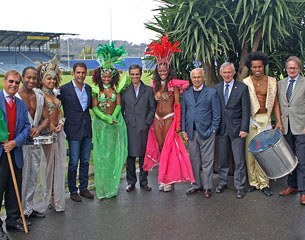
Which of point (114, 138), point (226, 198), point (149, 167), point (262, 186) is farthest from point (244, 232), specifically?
point (114, 138)

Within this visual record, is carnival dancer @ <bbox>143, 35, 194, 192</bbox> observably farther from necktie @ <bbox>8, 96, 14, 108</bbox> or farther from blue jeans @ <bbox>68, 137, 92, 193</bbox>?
necktie @ <bbox>8, 96, 14, 108</bbox>

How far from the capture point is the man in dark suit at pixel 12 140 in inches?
159

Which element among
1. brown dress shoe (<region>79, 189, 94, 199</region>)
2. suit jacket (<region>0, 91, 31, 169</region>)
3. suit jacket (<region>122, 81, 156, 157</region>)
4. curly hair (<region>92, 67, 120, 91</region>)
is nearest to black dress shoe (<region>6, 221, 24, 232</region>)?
suit jacket (<region>0, 91, 31, 169</region>)

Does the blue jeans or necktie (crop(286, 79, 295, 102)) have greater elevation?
necktie (crop(286, 79, 295, 102))

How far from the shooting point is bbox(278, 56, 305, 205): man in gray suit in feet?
16.6

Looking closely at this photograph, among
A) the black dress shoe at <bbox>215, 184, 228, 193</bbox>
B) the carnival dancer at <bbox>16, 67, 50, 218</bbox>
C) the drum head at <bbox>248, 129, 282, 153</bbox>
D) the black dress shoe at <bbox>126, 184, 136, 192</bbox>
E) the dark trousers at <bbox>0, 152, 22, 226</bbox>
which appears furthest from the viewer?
the black dress shoe at <bbox>126, 184, 136, 192</bbox>

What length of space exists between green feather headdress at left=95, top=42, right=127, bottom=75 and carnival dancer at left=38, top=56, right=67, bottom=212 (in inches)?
29.9

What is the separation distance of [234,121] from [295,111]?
789 millimetres

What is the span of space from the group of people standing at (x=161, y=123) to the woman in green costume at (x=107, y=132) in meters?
0.01

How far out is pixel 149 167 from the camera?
5613 mm

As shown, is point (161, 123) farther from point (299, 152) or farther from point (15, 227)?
point (15, 227)

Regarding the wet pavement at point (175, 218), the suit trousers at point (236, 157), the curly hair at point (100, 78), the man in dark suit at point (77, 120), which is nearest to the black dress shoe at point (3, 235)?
the wet pavement at point (175, 218)

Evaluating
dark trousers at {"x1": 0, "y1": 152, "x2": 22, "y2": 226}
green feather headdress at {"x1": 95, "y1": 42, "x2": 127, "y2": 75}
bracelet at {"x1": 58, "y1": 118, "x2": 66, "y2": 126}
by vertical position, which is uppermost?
green feather headdress at {"x1": 95, "y1": 42, "x2": 127, "y2": 75}

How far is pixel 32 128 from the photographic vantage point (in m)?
4.41
